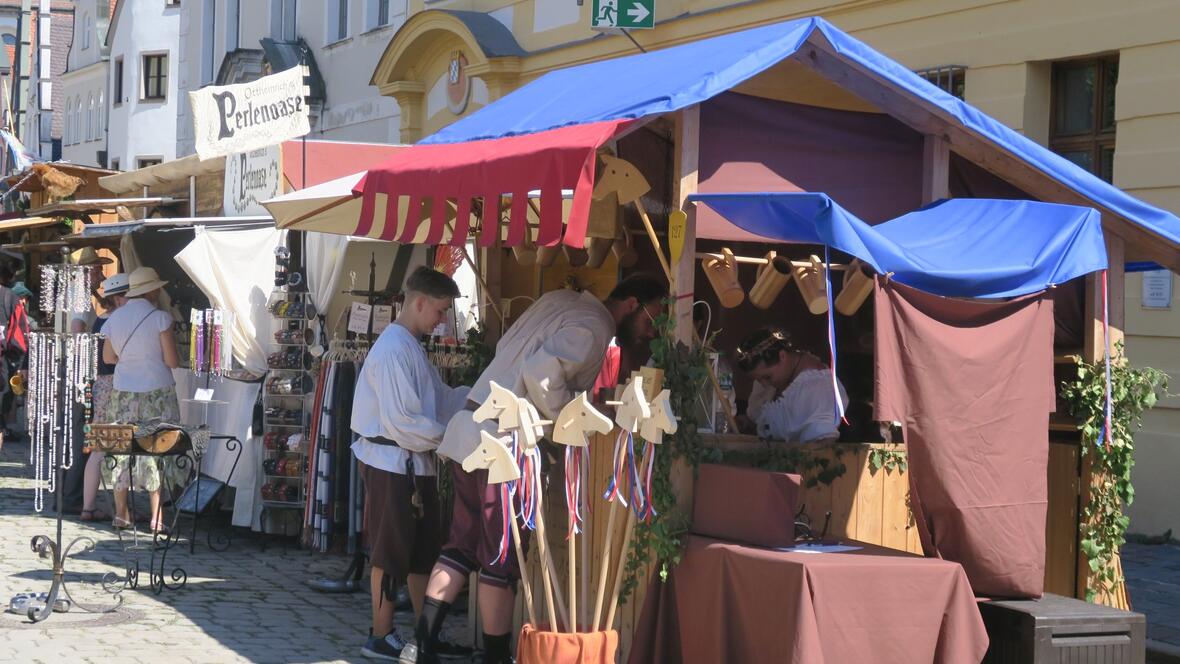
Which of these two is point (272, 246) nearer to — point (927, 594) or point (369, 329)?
point (369, 329)

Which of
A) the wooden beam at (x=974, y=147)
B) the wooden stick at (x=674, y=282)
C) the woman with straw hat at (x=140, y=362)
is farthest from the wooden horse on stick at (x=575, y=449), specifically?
the woman with straw hat at (x=140, y=362)

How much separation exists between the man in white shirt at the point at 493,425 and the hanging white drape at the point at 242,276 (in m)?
4.04

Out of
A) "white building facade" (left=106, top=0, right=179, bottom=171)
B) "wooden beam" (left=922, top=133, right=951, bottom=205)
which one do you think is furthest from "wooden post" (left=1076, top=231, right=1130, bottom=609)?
"white building facade" (left=106, top=0, right=179, bottom=171)

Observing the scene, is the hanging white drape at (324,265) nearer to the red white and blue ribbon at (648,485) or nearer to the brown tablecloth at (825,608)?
the red white and blue ribbon at (648,485)

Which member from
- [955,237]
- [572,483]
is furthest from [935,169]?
[572,483]

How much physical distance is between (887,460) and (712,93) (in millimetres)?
1844

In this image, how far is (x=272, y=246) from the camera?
10.9 meters

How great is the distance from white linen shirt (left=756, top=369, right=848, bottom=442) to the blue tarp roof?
1350mm

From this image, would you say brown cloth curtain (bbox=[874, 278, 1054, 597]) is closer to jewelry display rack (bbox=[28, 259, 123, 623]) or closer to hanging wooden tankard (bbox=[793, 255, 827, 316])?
hanging wooden tankard (bbox=[793, 255, 827, 316])

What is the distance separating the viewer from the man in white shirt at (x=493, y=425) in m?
6.43

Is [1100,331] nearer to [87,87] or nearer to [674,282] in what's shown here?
[674,282]

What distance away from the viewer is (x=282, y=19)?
25.4 m

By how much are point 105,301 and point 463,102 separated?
25.6 ft

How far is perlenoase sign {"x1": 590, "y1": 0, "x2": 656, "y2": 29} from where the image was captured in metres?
15.0
